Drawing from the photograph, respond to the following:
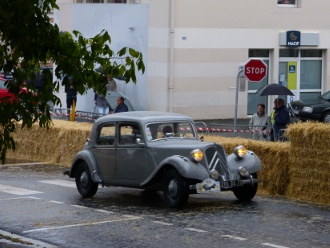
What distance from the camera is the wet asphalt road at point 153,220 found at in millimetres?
12328

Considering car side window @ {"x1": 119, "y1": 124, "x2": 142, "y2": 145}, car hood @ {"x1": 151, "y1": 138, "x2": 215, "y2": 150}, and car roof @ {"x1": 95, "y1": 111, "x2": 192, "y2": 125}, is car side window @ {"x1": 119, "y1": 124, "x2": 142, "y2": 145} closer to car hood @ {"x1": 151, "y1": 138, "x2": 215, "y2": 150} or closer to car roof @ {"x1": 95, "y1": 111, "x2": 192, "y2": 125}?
car roof @ {"x1": 95, "y1": 111, "x2": 192, "y2": 125}

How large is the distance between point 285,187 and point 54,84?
24.8ft

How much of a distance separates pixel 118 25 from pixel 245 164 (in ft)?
72.9

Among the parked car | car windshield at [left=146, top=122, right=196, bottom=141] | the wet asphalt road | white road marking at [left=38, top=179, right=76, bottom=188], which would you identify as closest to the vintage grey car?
car windshield at [left=146, top=122, right=196, bottom=141]

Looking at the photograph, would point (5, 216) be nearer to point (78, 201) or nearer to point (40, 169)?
point (78, 201)

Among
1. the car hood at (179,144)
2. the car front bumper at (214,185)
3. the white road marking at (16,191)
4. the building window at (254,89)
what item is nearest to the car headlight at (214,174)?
the car front bumper at (214,185)

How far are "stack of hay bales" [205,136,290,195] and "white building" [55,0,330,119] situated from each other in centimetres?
1714

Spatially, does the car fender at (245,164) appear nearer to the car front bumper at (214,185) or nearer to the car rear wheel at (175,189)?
the car front bumper at (214,185)

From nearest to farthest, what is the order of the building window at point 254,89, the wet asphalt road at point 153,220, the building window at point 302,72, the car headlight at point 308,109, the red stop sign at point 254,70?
1. the wet asphalt road at point 153,220
2. the red stop sign at point 254,70
3. the car headlight at point 308,109
4. the building window at point 254,89
5. the building window at point 302,72

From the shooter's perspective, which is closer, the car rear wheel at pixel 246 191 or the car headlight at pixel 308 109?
the car rear wheel at pixel 246 191

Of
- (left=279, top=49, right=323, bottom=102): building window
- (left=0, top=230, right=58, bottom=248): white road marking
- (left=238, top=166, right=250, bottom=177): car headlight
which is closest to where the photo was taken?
(left=0, top=230, right=58, bottom=248): white road marking

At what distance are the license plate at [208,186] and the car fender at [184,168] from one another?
3.4 inches

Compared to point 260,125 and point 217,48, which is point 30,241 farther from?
point 217,48

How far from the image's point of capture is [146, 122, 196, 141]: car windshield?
1595 cm
